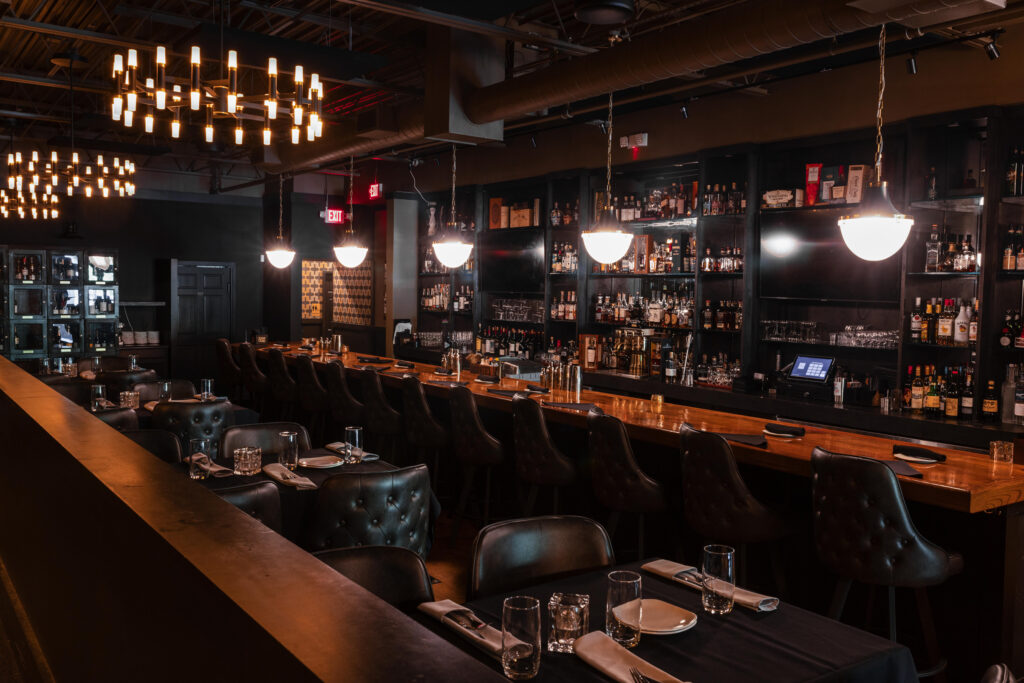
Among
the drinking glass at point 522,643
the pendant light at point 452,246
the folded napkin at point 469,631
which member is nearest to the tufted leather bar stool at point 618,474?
the folded napkin at point 469,631

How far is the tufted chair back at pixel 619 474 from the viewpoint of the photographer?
4.14 metres

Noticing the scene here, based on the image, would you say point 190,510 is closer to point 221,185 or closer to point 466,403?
point 466,403

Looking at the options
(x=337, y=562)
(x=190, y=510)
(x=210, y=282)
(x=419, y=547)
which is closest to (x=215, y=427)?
(x=419, y=547)

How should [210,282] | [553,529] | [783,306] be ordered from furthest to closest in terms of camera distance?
[210,282], [783,306], [553,529]

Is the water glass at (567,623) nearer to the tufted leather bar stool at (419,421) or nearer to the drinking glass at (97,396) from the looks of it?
the tufted leather bar stool at (419,421)

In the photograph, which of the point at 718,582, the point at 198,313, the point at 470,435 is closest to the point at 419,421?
the point at 470,435

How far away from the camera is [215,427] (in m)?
5.30

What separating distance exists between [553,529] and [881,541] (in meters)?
1.35

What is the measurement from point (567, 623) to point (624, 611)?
0.47ft

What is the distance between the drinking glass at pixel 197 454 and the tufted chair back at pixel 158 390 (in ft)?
6.83

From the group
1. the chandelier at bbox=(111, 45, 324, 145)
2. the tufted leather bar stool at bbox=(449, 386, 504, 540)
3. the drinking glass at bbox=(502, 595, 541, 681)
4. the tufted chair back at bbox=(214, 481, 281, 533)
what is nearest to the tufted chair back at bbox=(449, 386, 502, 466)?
the tufted leather bar stool at bbox=(449, 386, 504, 540)

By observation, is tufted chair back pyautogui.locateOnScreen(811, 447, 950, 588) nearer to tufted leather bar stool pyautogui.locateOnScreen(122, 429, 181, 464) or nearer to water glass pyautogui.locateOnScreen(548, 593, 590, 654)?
water glass pyautogui.locateOnScreen(548, 593, 590, 654)

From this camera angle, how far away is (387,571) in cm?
240

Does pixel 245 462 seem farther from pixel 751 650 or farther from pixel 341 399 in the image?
pixel 341 399
